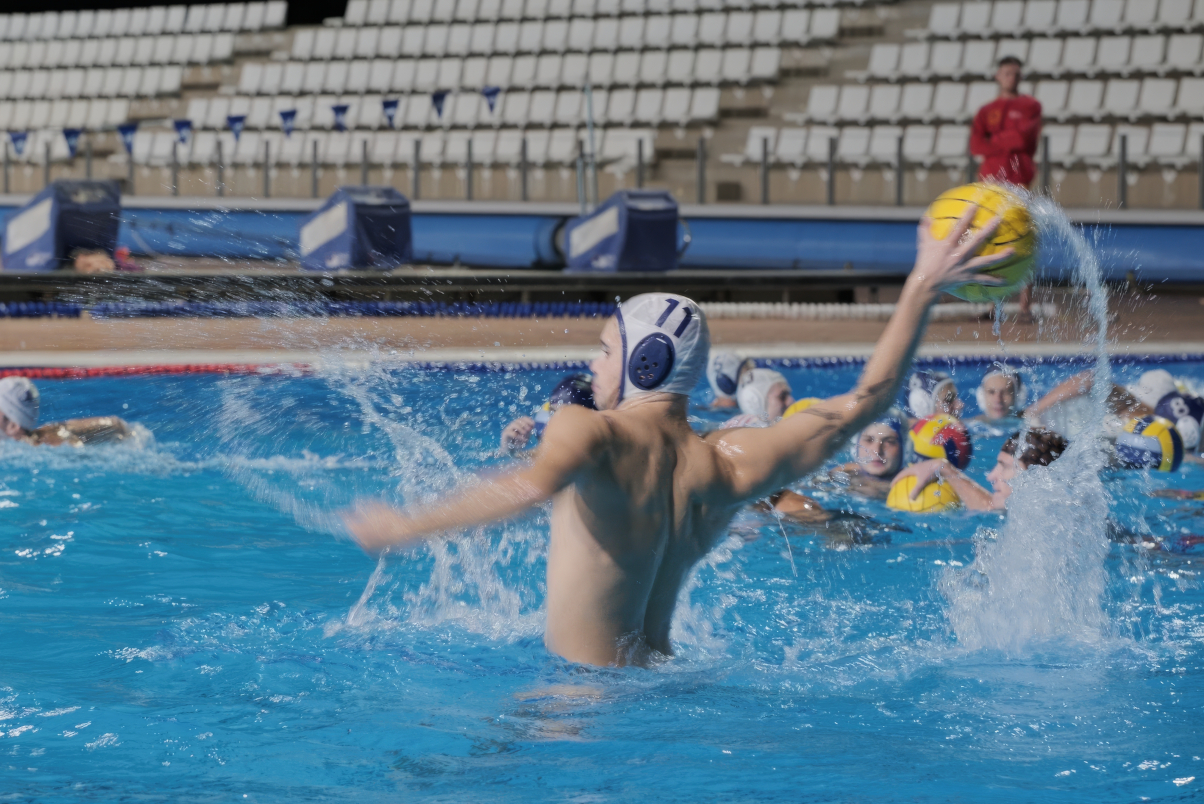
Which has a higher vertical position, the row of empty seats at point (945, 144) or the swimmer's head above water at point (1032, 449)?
the row of empty seats at point (945, 144)

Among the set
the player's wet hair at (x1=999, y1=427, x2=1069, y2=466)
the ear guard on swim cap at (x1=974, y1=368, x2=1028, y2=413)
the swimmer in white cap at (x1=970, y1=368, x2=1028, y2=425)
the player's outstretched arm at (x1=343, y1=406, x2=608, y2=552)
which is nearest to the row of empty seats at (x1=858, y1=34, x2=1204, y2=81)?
the ear guard on swim cap at (x1=974, y1=368, x2=1028, y2=413)

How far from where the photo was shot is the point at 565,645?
8.58 feet

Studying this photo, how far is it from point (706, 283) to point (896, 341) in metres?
7.84

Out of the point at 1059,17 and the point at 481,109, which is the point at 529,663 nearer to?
the point at 1059,17

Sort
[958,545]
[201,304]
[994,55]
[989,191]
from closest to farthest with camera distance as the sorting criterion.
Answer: [989,191] → [958,545] → [201,304] → [994,55]

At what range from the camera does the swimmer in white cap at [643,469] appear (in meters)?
2.29

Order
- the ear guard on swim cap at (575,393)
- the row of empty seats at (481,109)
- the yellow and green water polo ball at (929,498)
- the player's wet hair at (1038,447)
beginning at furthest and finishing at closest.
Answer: the row of empty seats at (481,109), the yellow and green water polo ball at (929,498), the ear guard on swim cap at (575,393), the player's wet hair at (1038,447)

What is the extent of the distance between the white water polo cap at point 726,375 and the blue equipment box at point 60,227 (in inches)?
216

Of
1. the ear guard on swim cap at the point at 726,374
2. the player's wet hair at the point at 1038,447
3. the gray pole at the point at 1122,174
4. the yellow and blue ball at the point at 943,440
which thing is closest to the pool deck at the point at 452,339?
the ear guard on swim cap at the point at 726,374

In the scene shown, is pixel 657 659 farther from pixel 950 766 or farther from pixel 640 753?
pixel 950 766

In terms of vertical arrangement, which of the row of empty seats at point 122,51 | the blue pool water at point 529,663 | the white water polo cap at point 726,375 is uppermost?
the row of empty seats at point 122,51

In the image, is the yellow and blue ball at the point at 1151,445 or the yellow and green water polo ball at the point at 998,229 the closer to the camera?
the yellow and green water polo ball at the point at 998,229

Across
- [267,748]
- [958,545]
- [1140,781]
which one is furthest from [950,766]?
[958,545]

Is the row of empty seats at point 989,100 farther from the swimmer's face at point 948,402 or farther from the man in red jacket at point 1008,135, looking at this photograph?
the swimmer's face at point 948,402
